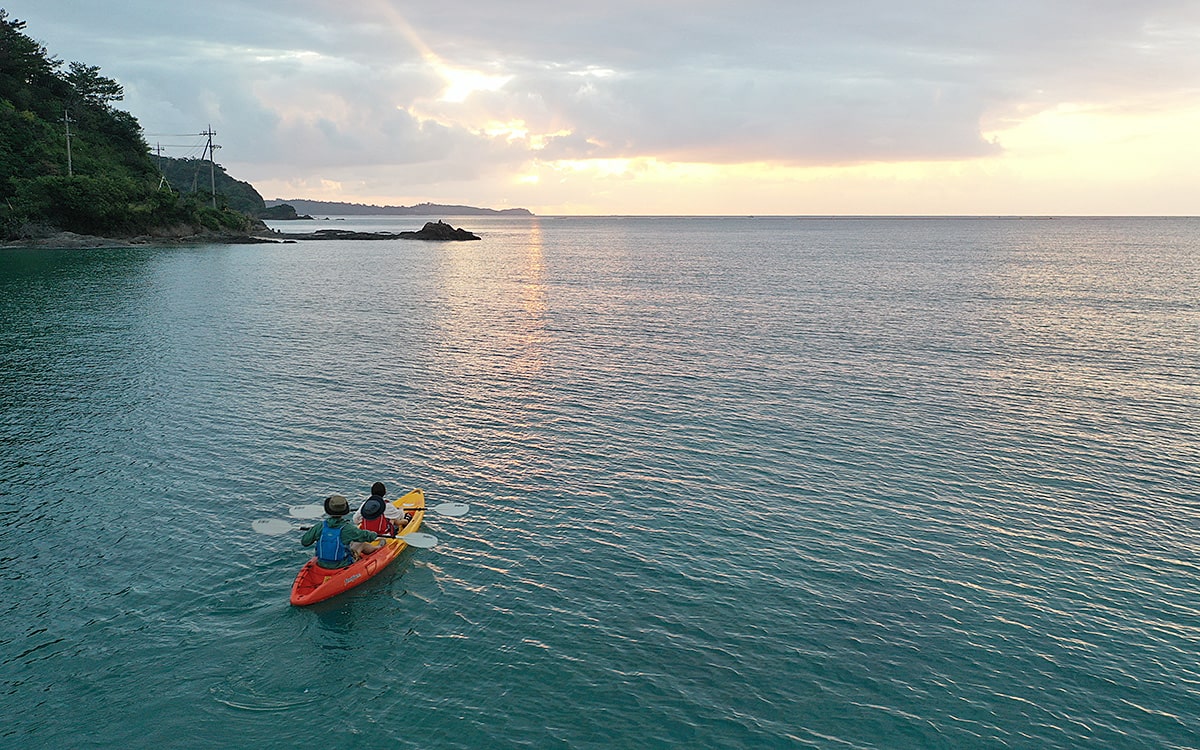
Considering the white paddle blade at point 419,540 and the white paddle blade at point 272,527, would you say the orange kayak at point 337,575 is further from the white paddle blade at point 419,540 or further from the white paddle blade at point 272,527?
the white paddle blade at point 272,527

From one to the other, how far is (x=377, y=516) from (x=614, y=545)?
8.71 m

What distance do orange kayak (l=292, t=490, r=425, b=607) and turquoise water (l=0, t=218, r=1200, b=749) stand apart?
52 centimetres

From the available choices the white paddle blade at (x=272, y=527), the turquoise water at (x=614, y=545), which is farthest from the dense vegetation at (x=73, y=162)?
the white paddle blade at (x=272, y=527)

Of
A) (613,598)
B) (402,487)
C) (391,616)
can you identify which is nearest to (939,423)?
(613,598)

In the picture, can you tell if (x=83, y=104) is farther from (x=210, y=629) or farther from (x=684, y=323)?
(x=210, y=629)

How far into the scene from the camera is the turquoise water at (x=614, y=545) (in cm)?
1977

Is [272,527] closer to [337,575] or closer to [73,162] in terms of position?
[337,575]

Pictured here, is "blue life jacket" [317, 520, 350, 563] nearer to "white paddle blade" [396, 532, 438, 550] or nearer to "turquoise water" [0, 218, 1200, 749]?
"turquoise water" [0, 218, 1200, 749]

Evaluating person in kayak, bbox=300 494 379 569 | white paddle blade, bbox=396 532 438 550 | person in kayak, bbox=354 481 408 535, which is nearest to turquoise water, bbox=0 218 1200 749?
white paddle blade, bbox=396 532 438 550

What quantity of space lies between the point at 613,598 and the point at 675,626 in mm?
2520

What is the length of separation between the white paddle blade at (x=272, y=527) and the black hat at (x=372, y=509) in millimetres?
3530

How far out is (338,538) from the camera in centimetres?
2525

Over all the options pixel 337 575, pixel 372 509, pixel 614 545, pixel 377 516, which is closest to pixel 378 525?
pixel 377 516

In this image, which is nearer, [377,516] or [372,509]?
[372,509]
